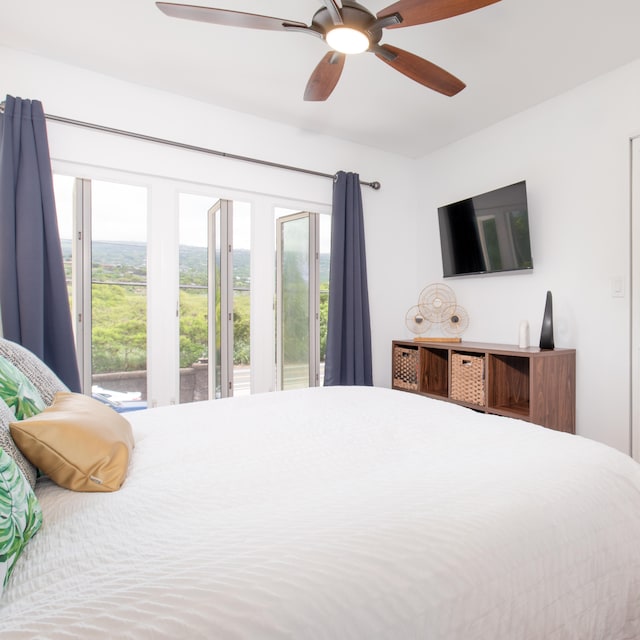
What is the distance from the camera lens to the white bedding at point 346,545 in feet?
1.91

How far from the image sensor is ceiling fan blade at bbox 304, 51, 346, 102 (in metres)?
1.92

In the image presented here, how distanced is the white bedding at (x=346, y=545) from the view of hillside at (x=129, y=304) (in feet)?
5.64

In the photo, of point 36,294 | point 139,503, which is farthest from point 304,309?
point 139,503

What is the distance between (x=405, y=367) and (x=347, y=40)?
8.02ft

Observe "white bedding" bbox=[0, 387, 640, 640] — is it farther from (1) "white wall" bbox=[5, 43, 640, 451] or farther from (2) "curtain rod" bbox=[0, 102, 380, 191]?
(2) "curtain rod" bbox=[0, 102, 380, 191]

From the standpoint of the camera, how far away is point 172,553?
68 cm

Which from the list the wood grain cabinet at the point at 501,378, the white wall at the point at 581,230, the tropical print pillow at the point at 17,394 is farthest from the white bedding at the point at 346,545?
the white wall at the point at 581,230

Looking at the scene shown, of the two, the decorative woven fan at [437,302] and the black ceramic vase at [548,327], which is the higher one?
the decorative woven fan at [437,302]

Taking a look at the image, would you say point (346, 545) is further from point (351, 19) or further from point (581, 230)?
point (581, 230)

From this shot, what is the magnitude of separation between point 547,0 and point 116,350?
3.10 m

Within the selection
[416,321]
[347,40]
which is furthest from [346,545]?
[416,321]

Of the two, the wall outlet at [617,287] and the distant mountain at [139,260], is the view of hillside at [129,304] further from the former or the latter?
the wall outlet at [617,287]

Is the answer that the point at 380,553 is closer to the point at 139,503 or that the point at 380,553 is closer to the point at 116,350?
the point at 139,503

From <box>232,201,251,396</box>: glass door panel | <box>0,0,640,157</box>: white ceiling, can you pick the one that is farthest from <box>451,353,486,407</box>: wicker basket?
<box>0,0,640,157</box>: white ceiling
